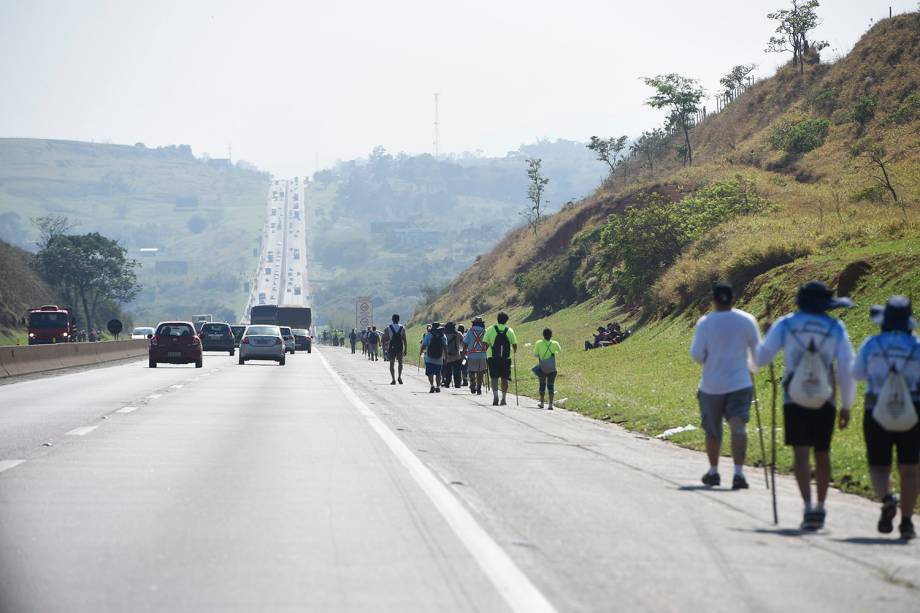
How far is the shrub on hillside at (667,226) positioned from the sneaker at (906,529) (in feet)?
145

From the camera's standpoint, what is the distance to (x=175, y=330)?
45.8m

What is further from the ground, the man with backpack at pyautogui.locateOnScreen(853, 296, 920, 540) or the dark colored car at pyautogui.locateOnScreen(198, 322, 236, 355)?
the dark colored car at pyautogui.locateOnScreen(198, 322, 236, 355)

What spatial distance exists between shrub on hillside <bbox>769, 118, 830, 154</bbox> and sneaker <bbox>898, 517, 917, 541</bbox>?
66.6 meters

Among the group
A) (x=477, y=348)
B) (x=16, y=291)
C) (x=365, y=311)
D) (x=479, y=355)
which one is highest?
Result: (x=16, y=291)

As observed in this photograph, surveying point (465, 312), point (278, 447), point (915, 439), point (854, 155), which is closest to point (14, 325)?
point (465, 312)

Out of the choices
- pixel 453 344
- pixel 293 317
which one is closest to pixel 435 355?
pixel 453 344

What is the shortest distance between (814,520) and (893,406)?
1.05 meters

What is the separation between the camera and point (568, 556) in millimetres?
8109

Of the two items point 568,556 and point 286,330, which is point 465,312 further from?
point 568,556

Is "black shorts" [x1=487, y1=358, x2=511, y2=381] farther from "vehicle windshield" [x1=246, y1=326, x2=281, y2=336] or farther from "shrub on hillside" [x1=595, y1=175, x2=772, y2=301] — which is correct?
"shrub on hillside" [x1=595, y1=175, x2=772, y2=301]

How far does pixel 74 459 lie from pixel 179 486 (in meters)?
2.68

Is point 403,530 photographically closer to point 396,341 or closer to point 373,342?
point 396,341

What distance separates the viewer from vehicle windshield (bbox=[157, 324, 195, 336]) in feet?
148

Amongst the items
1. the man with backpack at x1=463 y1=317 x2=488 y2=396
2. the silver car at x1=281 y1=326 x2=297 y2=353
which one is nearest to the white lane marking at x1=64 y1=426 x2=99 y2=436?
the man with backpack at x1=463 y1=317 x2=488 y2=396
